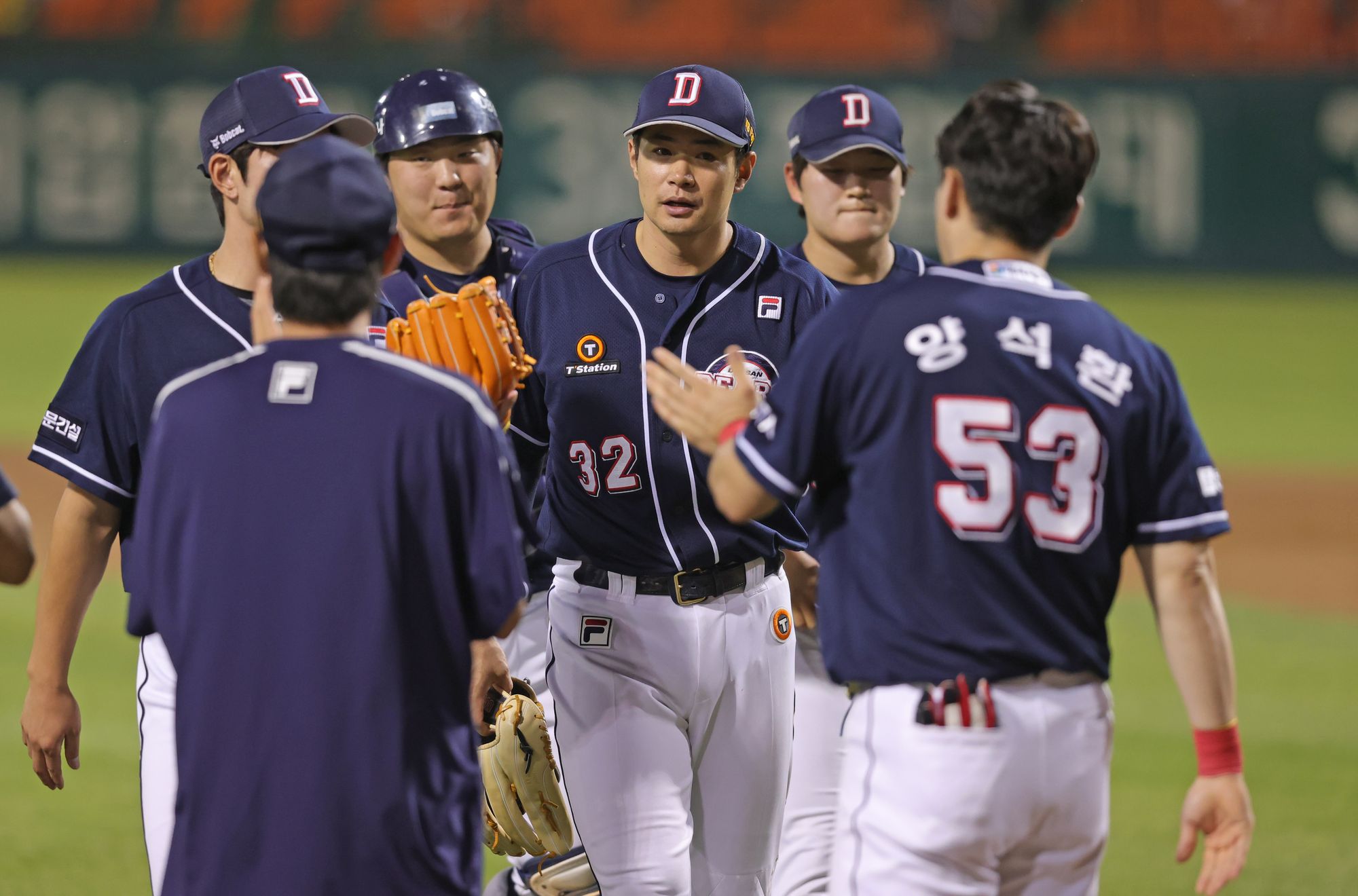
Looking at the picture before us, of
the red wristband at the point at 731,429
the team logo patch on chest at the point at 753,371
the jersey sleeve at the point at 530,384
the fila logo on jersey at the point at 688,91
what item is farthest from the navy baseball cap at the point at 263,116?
the red wristband at the point at 731,429

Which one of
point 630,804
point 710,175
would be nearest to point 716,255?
point 710,175

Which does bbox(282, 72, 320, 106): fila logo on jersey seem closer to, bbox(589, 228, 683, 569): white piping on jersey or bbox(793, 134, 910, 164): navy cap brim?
bbox(589, 228, 683, 569): white piping on jersey

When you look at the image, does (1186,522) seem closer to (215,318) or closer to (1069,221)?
(1069,221)

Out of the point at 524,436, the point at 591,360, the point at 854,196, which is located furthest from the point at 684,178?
the point at 854,196

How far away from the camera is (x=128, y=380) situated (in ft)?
11.3

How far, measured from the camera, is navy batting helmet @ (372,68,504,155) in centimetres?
500

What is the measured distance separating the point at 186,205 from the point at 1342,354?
14838 millimetres

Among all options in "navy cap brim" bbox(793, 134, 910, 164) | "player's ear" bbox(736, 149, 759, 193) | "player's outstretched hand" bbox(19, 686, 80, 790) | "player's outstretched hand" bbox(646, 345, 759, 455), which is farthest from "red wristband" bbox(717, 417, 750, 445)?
"navy cap brim" bbox(793, 134, 910, 164)

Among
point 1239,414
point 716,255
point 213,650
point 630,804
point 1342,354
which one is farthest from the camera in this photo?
point 1342,354

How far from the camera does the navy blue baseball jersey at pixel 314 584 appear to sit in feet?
7.94

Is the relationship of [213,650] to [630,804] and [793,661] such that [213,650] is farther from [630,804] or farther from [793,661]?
[793,661]

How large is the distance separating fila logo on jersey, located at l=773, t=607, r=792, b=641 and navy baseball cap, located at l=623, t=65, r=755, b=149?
1239mm

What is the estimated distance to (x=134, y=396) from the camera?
346 cm

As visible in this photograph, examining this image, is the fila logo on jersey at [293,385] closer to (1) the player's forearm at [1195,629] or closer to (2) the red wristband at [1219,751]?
(1) the player's forearm at [1195,629]
